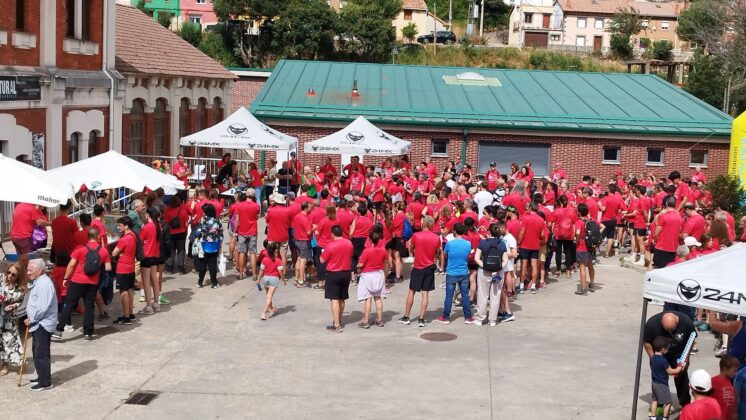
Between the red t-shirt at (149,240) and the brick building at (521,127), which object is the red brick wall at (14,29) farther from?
the brick building at (521,127)

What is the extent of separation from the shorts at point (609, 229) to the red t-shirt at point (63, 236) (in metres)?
11.8

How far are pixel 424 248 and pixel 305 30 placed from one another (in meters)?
58.6

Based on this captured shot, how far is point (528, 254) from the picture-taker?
56.7 ft

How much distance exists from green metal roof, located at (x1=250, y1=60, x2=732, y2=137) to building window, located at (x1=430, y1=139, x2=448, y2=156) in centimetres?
72

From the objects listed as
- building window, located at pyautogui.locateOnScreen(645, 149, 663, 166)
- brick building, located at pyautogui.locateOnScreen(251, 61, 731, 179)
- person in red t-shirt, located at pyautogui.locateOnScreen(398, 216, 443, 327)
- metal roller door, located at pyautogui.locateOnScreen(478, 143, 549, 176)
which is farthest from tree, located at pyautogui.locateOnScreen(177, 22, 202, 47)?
person in red t-shirt, located at pyautogui.locateOnScreen(398, 216, 443, 327)

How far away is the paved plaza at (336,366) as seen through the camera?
1102cm

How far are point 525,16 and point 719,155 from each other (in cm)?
7415

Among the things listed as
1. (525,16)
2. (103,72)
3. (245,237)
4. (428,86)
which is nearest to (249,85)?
(428,86)

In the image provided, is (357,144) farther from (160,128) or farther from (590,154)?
(160,128)

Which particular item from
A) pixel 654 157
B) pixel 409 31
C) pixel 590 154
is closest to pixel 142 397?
pixel 590 154

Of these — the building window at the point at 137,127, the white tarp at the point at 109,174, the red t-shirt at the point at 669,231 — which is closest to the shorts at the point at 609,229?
the red t-shirt at the point at 669,231

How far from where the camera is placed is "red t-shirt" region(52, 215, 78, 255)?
1423cm

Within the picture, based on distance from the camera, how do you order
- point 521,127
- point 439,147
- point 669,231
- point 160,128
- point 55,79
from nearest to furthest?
point 669,231 < point 55,79 < point 521,127 < point 439,147 < point 160,128

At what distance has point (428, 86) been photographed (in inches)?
1399
